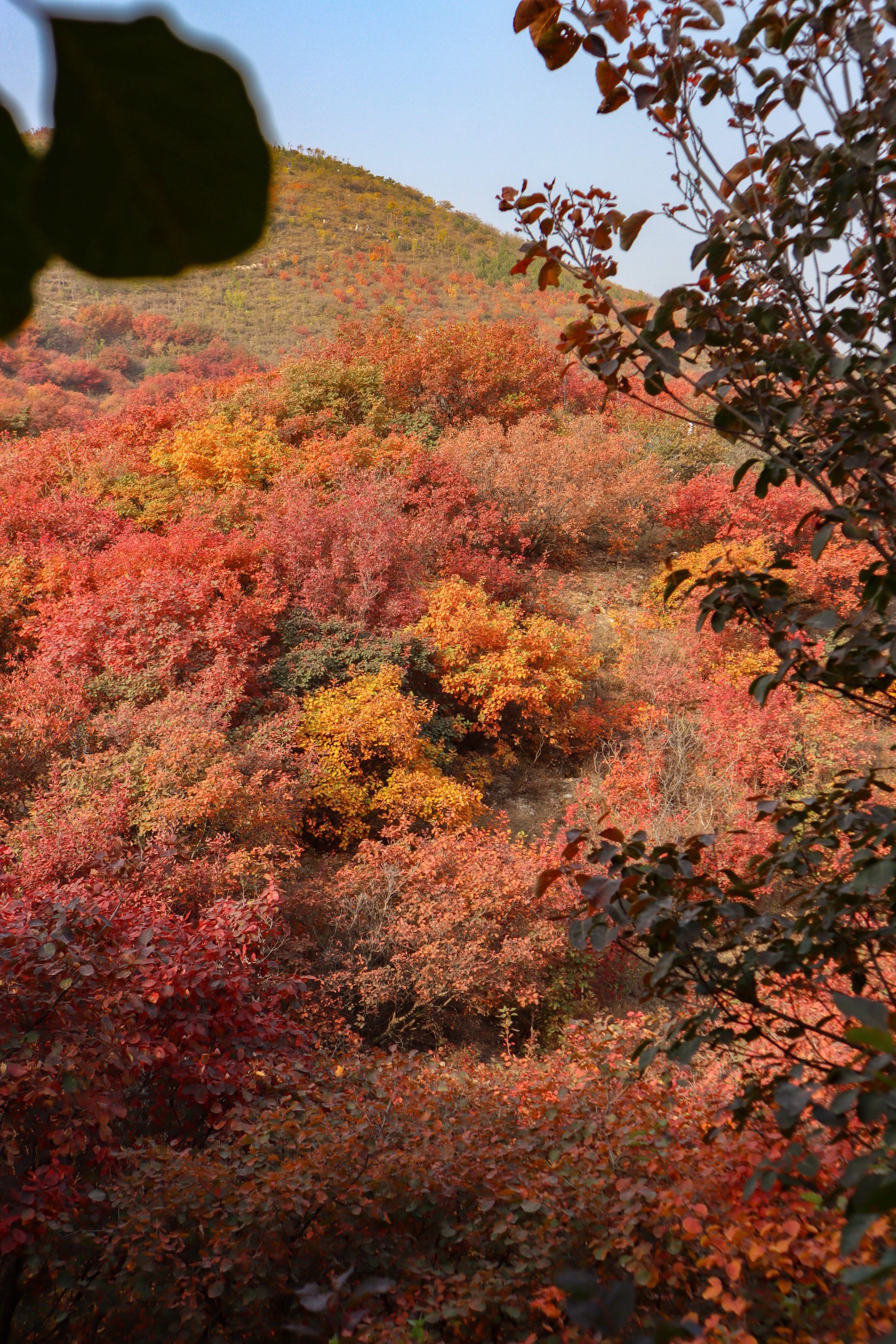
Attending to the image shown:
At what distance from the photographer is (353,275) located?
950 inches

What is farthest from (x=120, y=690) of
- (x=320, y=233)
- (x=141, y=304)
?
(x=320, y=233)

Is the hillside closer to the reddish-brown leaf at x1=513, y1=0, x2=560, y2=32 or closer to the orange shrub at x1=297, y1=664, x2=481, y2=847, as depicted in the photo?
the orange shrub at x1=297, y1=664, x2=481, y2=847

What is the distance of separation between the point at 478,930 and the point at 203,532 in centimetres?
587

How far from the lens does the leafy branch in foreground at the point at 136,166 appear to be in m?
0.17

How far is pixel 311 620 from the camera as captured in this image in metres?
8.43

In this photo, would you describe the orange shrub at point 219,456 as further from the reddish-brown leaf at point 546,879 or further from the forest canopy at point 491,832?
the reddish-brown leaf at point 546,879

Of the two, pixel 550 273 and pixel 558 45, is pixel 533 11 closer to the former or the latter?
pixel 558 45

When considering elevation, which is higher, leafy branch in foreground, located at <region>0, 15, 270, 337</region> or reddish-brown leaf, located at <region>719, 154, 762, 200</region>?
reddish-brown leaf, located at <region>719, 154, 762, 200</region>

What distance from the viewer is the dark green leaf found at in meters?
0.17

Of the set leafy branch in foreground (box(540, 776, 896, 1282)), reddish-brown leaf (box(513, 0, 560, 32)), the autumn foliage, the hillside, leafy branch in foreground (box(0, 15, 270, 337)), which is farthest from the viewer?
the hillside

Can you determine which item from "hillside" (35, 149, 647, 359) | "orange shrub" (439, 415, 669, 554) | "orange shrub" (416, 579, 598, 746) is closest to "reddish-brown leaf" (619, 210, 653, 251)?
"orange shrub" (416, 579, 598, 746)

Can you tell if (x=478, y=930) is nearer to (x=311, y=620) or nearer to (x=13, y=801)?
(x=13, y=801)

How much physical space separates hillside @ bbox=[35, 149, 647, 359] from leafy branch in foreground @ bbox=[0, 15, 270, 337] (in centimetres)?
1689

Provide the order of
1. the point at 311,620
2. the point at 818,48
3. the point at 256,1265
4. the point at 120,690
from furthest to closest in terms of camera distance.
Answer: the point at 311,620, the point at 120,690, the point at 256,1265, the point at 818,48
